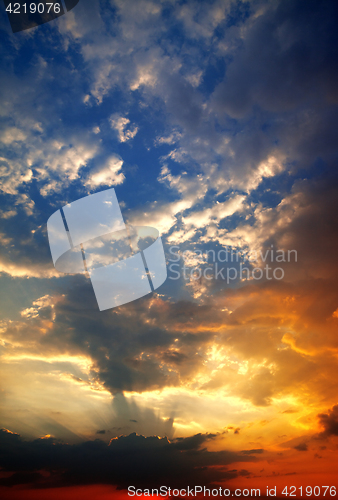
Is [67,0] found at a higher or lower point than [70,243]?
higher

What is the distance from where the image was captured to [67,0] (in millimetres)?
16578

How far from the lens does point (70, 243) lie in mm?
20109

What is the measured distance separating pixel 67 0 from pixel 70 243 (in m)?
20.9

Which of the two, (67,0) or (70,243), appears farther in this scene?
(70,243)
